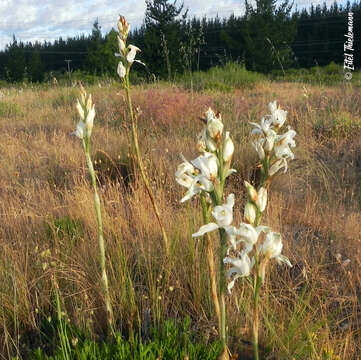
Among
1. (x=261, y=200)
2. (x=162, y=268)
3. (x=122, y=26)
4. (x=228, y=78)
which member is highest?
(x=122, y=26)

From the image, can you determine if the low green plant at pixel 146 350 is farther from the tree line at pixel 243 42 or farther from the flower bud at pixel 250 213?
the tree line at pixel 243 42

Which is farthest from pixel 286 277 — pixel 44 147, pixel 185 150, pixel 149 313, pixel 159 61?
pixel 159 61

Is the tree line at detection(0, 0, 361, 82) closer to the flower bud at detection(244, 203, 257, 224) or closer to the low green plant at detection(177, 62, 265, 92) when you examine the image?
the low green plant at detection(177, 62, 265, 92)

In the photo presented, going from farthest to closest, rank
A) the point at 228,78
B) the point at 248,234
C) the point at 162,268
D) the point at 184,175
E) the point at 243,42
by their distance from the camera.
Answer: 1. the point at 243,42
2. the point at 228,78
3. the point at 162,268
4. the point at 184,175
5. the point at 248,234

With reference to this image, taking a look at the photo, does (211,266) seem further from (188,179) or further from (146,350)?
(146,350)

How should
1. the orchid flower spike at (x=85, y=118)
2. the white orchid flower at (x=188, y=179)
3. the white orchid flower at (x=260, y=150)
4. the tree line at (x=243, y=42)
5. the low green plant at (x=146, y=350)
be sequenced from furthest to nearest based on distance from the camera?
the tree line at (x=243, y=42) < the orchid flower spike at (x=85, y=118) < the low green plant at (x=146, y=350) < the white orchid flower at (x=260, y=150) < the white orchid flower at (x=188, y=179)

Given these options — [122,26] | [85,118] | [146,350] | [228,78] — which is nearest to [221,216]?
[146,350]

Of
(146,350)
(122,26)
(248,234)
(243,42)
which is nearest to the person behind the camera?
(248,234)

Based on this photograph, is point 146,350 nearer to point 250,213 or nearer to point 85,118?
point 250,213

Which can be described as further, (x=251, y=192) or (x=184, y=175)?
(x=184, y=175)

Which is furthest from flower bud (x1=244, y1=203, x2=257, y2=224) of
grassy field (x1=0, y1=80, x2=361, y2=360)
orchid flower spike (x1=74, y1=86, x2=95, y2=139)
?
orchid flower spike (x1=74, y1=86, x2=95, y2=139)

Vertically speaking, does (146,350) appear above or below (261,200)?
below

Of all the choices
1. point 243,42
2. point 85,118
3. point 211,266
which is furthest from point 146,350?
point 243,42

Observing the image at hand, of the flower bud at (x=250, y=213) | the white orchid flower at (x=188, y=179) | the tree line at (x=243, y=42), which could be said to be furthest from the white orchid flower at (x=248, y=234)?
the tree line at (x=243, y=42)
